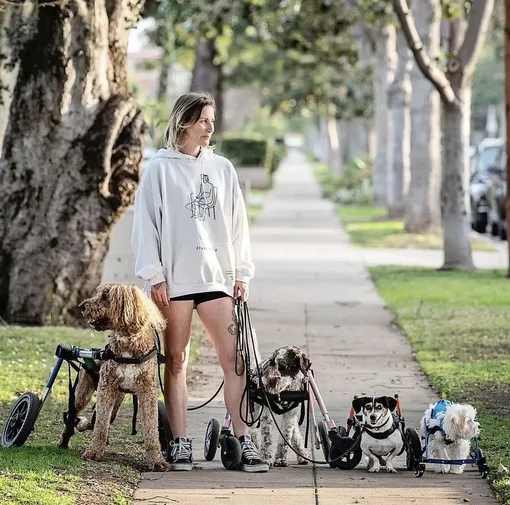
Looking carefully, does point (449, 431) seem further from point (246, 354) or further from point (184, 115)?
point (184, 115)

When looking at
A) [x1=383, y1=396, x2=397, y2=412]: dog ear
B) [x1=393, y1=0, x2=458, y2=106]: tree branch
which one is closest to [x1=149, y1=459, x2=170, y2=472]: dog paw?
[x1=383, y1=396, x2=397, y2=412]: dog ear

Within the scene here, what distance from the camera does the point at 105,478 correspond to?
648cm

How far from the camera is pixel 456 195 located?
18391 millimetres

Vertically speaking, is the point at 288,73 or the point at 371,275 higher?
the point at 288,73

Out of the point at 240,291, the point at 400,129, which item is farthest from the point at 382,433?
the point at 400,129

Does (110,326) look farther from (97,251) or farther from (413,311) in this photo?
(413,311)

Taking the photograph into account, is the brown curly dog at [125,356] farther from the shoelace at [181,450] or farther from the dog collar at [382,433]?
the dog collar at [382,433]

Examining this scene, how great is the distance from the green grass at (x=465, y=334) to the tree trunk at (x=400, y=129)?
9.59 metres

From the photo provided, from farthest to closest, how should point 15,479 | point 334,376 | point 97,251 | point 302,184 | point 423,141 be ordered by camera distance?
point 302,184 → point 423,141 → point 97,251 → point 334,376 → point 15,479

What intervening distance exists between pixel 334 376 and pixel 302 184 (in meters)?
43.1

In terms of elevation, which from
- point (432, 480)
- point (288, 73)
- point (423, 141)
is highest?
point (288, 73)

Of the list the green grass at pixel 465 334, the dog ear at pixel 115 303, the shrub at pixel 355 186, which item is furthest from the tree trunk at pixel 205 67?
the dog ear at pixel 115 303

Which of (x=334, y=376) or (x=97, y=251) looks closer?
(x=334, y=376)

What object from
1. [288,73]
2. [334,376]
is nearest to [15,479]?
[334,376]
